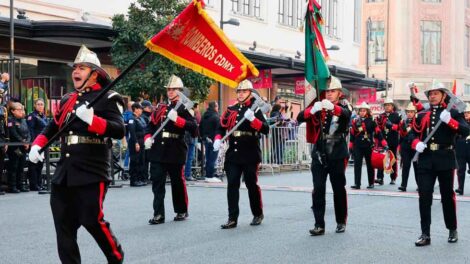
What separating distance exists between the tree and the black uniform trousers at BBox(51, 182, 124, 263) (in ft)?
49.3

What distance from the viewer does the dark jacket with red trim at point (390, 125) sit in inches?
715

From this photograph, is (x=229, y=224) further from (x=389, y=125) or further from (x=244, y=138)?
(x=389, y=125)

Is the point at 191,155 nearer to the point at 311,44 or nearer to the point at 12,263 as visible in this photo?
the point at 311,44

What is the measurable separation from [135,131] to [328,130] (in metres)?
7.60

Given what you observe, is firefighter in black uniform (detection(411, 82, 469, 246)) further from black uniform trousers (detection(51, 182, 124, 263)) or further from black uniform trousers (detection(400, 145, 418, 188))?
black uniform trousers (detection(400, 145, 418, 188))

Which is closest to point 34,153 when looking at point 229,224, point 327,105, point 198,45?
point 198,45

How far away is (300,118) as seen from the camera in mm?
10055

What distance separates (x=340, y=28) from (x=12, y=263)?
37633mm

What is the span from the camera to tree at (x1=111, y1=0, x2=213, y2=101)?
21.8 metres

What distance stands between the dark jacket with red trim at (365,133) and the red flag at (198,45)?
9438mm

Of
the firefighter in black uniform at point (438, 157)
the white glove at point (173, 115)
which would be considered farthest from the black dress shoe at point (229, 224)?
the firefighter in black uniform at point (438, 157)

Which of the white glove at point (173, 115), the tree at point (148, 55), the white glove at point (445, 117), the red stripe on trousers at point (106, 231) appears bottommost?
the red stripe on trousers at point (106, 231)

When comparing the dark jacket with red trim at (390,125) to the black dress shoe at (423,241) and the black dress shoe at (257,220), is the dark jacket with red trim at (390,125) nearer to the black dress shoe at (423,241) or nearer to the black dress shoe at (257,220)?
the black dress shoe at (257,220)

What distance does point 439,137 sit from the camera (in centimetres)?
941
